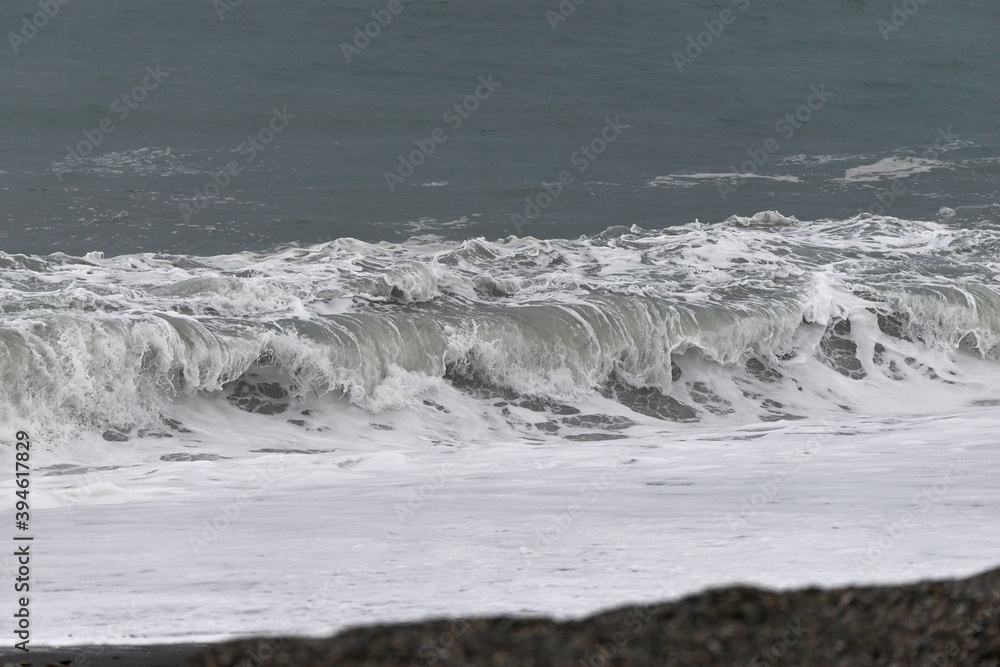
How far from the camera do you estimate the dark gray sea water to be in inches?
607

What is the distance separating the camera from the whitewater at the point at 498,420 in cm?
449

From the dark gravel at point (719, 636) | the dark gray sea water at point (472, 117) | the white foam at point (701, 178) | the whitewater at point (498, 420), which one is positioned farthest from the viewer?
the white foam at point (701, 178)

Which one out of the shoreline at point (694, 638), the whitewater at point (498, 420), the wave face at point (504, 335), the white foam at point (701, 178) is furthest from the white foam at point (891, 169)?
the shoreline at point (694, 638)

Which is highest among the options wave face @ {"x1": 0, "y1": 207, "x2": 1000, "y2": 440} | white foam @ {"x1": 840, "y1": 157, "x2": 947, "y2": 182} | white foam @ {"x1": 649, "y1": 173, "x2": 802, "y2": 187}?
white foam @ {"x1": 840, "y1": 157, "x2": 947, "y2": 182}

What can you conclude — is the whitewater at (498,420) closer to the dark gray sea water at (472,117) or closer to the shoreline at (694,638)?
the shoreline at (694,638)

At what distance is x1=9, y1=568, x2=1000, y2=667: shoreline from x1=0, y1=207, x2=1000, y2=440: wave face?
17.5 ft

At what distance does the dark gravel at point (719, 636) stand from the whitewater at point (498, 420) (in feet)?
0.47

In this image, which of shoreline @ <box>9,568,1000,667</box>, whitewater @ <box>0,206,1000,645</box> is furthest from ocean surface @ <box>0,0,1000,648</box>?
shoreline @ <box>9,568,1000,667</box>

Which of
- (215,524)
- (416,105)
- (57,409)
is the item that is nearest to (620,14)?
(416,105)

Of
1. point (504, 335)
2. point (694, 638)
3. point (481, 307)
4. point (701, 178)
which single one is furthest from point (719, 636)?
point (701, 178)

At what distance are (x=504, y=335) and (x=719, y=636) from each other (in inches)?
273

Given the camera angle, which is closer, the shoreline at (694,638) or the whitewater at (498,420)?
the shoreline at (694,638)

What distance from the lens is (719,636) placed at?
3.65 m

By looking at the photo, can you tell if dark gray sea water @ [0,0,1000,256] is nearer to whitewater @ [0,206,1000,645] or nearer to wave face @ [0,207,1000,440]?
whitewater @ [0,206,1000,645]
